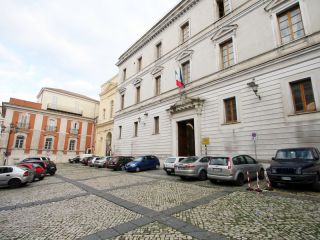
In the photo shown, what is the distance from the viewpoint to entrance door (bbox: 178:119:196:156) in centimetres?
1706

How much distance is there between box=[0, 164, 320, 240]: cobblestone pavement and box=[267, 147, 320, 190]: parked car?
504 mm

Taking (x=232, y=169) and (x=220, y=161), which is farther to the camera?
(x=220, y=161)

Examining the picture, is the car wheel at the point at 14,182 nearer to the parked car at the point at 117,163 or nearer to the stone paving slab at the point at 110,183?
the stone paving slab at the point at 110,183

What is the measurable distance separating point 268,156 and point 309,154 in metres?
3.09

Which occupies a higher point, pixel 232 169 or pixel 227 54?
pixel 227 54

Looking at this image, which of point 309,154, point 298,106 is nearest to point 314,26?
point 298,106

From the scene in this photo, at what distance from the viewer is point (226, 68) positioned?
13.9 metres

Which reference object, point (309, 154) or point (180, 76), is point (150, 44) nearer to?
point (180, 76)

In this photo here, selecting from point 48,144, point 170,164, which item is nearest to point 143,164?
point 170,164

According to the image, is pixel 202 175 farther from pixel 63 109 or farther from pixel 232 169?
pixel 63 109

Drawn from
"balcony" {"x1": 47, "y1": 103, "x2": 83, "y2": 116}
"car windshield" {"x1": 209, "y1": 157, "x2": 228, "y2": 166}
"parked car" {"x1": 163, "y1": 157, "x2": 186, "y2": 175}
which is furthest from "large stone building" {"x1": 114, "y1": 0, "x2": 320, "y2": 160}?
"balcony" {"x1": 47, "y1": 103, "x2": 83, "y2": 116}

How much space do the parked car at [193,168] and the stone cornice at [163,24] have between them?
620 inches

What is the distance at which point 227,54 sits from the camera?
1448 centimetres

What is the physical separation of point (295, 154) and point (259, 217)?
5106mm
